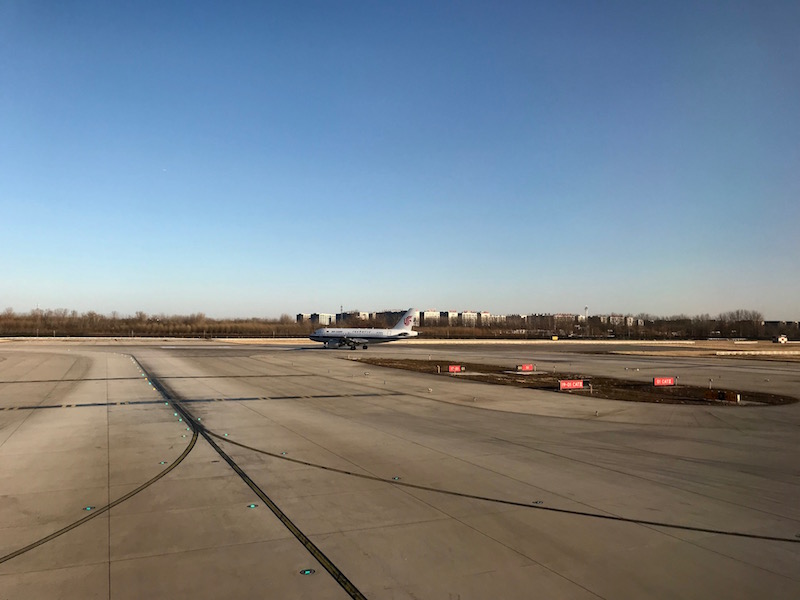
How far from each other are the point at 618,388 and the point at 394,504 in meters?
25.3

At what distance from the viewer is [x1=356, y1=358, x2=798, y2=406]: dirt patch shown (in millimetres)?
26734

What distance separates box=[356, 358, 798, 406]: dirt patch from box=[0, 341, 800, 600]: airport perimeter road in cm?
565

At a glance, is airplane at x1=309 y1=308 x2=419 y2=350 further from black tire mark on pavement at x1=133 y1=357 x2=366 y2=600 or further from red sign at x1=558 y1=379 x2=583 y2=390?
black tire mark on pavement at x1=133 y1=357 x2=366 y2=600

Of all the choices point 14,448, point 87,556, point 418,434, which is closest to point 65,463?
point 14,448

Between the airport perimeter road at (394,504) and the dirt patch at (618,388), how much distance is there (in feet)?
18.6

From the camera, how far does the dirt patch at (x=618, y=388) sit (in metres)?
26.7

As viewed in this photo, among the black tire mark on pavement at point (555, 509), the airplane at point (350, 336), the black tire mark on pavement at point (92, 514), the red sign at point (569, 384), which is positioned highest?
the airplane at point (350, 336)

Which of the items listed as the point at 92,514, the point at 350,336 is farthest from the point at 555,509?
the point at 350,336

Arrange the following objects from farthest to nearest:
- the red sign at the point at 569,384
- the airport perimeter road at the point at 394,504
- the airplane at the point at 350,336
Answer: the airplane at the point at 350,336
the red sign at the point at 569,384
the airport perimeter road at the point at 394,504

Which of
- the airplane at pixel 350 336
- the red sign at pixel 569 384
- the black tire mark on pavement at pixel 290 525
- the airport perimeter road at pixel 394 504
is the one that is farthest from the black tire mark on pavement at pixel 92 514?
the airplane at pixel 350 336

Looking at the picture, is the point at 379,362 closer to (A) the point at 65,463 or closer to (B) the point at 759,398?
(B) the point at 759,398

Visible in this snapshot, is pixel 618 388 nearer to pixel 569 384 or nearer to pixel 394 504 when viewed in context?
pixel 569 384

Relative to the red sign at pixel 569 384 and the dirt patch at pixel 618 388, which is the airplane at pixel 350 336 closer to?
the dirt patch at pixel 618 388

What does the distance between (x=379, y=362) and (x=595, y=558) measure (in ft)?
141
